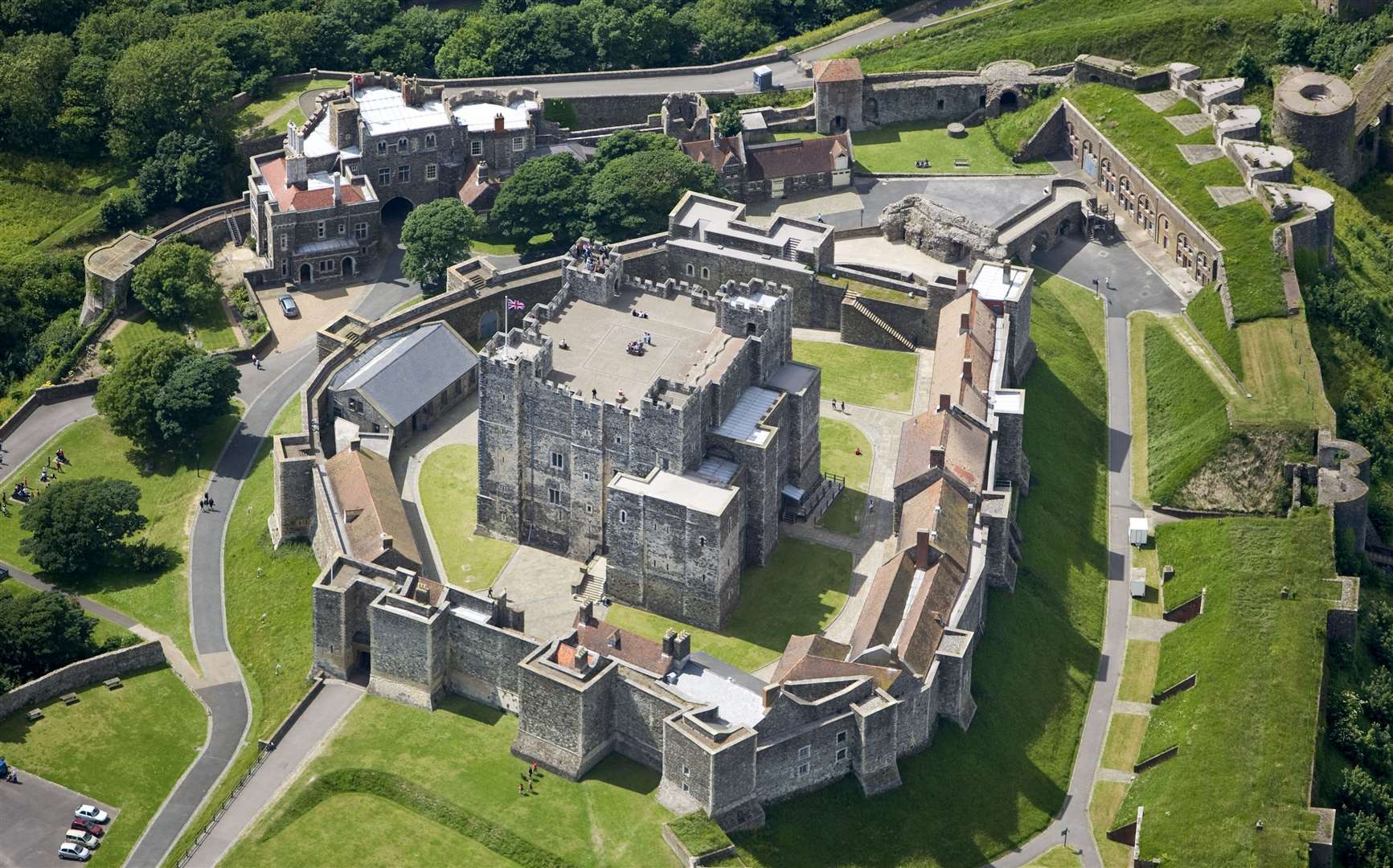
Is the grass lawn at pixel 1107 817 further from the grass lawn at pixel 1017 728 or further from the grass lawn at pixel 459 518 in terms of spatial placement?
the grass lawn at pixel 459 518

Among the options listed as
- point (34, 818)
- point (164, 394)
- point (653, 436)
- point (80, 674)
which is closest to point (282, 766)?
point (34, 818)

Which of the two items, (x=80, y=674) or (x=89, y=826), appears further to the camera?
(x=80, y=674)

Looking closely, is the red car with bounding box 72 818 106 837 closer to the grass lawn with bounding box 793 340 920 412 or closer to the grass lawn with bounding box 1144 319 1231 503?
the grass lawn with bounding box 793 340 920 412

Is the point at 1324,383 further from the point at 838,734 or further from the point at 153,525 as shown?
the point at 153,525

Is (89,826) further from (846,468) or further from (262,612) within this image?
(846,468)

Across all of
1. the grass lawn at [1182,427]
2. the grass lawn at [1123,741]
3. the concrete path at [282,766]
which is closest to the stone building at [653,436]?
the concrete path at [282,766]

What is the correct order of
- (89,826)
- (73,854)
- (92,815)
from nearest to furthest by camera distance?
(73,854), (89,826), (92,815)
